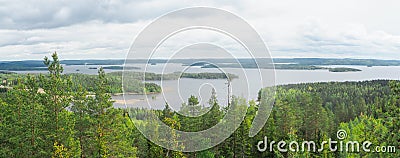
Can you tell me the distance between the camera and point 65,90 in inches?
768

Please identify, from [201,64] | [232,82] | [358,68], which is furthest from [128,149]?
[358,68]

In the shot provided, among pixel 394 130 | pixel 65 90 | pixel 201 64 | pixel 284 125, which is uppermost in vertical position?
pixel 201 64

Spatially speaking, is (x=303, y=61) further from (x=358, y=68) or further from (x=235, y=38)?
(x=235, y=38)

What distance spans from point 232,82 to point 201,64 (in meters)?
2.46

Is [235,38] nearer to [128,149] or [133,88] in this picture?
[133,88]

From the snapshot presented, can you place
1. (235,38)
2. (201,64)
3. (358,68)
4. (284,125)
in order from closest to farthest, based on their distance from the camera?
(235,38), (201,64), (284,125), (358,68)

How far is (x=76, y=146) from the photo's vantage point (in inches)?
732

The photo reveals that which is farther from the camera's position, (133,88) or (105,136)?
(105,136)

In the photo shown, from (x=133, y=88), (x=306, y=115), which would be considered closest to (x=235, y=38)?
(x=133, y=88)

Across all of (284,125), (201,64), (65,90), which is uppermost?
(201,64)

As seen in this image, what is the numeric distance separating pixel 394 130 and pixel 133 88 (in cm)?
1013

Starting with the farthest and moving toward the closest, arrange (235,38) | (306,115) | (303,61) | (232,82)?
(303,61) < (306,115) < (232,82) < (235,38)

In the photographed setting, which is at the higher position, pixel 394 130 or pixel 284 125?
pixel 394 130

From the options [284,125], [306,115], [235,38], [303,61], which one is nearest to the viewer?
[235,38]
